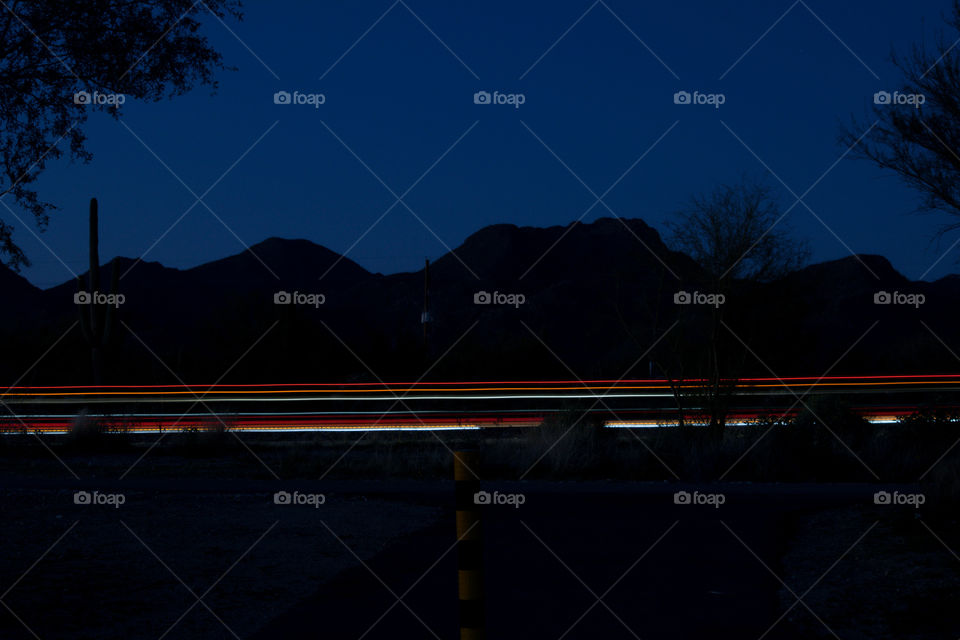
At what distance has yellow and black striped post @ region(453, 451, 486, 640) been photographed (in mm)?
5297

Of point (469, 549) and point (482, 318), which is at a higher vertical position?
point (482, 318)

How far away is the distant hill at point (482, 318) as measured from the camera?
20516 millimetres

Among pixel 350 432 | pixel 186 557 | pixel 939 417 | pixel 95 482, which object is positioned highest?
pixel 350 432

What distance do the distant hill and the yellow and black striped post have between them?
13569 millimetres

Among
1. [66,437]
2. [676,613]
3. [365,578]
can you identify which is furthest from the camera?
[66,437]

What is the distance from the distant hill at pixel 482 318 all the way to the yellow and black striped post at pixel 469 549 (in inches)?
534

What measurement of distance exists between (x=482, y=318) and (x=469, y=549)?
7794cm

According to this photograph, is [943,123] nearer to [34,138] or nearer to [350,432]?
[34,138]

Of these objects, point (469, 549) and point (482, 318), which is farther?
point (482, 318)

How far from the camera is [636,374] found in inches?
1720

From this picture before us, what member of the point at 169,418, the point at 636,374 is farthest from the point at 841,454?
the point at 636,374

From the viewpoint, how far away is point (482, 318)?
8331cm

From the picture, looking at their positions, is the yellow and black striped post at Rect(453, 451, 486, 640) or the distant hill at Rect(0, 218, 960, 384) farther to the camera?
the distant hill at Rect(0, 218, 960, 384)

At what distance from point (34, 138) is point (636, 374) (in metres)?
34.5
